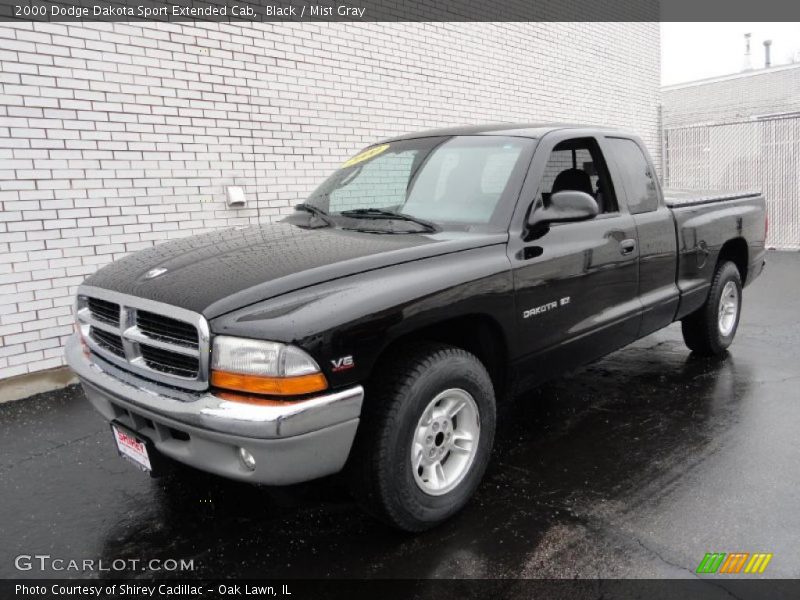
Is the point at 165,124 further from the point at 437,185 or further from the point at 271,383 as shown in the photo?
the point at 271,383

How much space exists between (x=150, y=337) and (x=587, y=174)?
9.48 ft

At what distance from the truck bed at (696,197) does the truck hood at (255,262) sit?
2.15 metres

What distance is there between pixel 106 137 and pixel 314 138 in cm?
225

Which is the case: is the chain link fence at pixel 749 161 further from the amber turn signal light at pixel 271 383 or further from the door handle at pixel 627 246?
the amber turn signal light at pixel 271 383

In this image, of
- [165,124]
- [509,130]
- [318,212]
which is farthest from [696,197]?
[165,124]

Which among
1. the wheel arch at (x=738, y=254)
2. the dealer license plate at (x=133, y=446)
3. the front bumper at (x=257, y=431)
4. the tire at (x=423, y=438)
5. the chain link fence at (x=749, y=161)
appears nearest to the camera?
the front bumper at (x=257, y=431)

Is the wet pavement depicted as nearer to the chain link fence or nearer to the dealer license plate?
the dealer license plate

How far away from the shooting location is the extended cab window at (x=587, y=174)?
158 inches

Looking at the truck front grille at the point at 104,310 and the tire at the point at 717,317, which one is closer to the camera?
the truck front grille at the point at 104,310

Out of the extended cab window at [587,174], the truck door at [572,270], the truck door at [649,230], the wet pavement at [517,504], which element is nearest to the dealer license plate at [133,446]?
the wet pavement at [517,504]

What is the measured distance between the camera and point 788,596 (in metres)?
2.35

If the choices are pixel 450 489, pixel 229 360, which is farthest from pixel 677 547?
pixel 229 360

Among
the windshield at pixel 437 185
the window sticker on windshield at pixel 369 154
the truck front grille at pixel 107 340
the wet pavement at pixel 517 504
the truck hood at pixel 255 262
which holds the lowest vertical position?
the wet pavement at pixel 517 504

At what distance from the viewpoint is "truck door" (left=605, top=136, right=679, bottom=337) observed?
4.17 m
